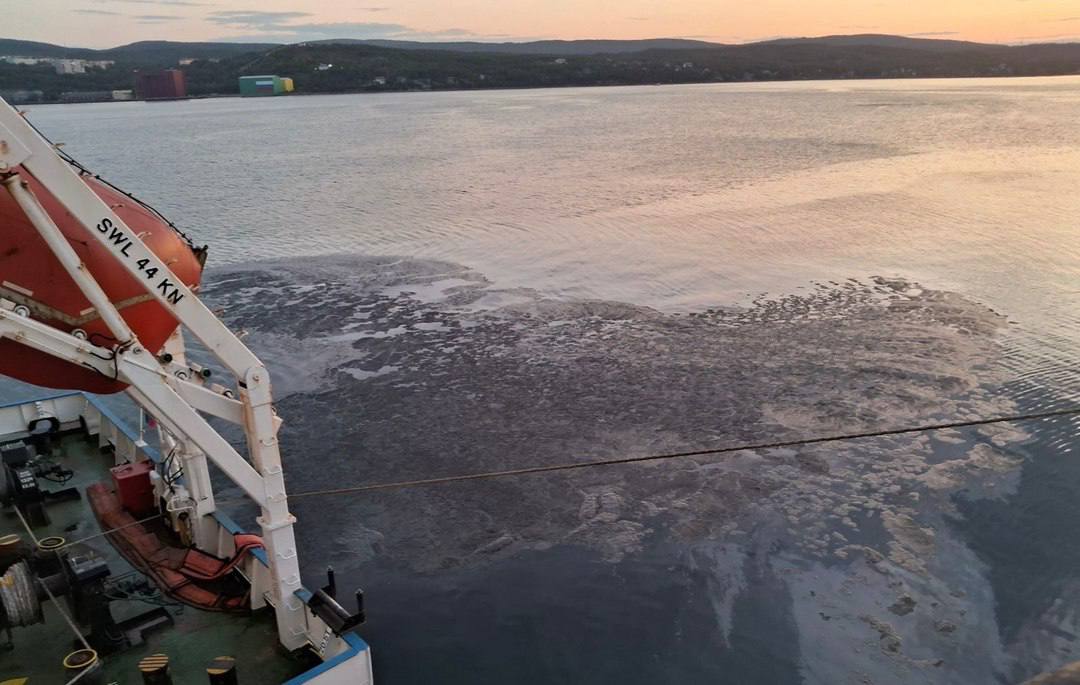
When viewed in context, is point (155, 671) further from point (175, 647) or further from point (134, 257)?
point (134, 257)

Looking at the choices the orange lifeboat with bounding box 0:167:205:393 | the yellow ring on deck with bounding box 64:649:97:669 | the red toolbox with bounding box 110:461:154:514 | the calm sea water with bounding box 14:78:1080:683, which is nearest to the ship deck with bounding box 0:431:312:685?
the yellow ring on deck with bounding box 64:649:97:669

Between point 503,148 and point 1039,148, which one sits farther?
point 503,148

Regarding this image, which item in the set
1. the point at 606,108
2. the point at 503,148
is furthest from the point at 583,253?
the point at 606,108

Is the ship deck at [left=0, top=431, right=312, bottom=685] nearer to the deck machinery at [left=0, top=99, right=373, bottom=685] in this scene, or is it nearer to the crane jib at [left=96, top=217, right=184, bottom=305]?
the deck machinery at [left=0, top=99, right=373, bottom=685]

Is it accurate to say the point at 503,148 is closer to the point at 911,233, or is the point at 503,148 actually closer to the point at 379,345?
the point at 911,233

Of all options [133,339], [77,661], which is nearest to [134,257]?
[133,339]
